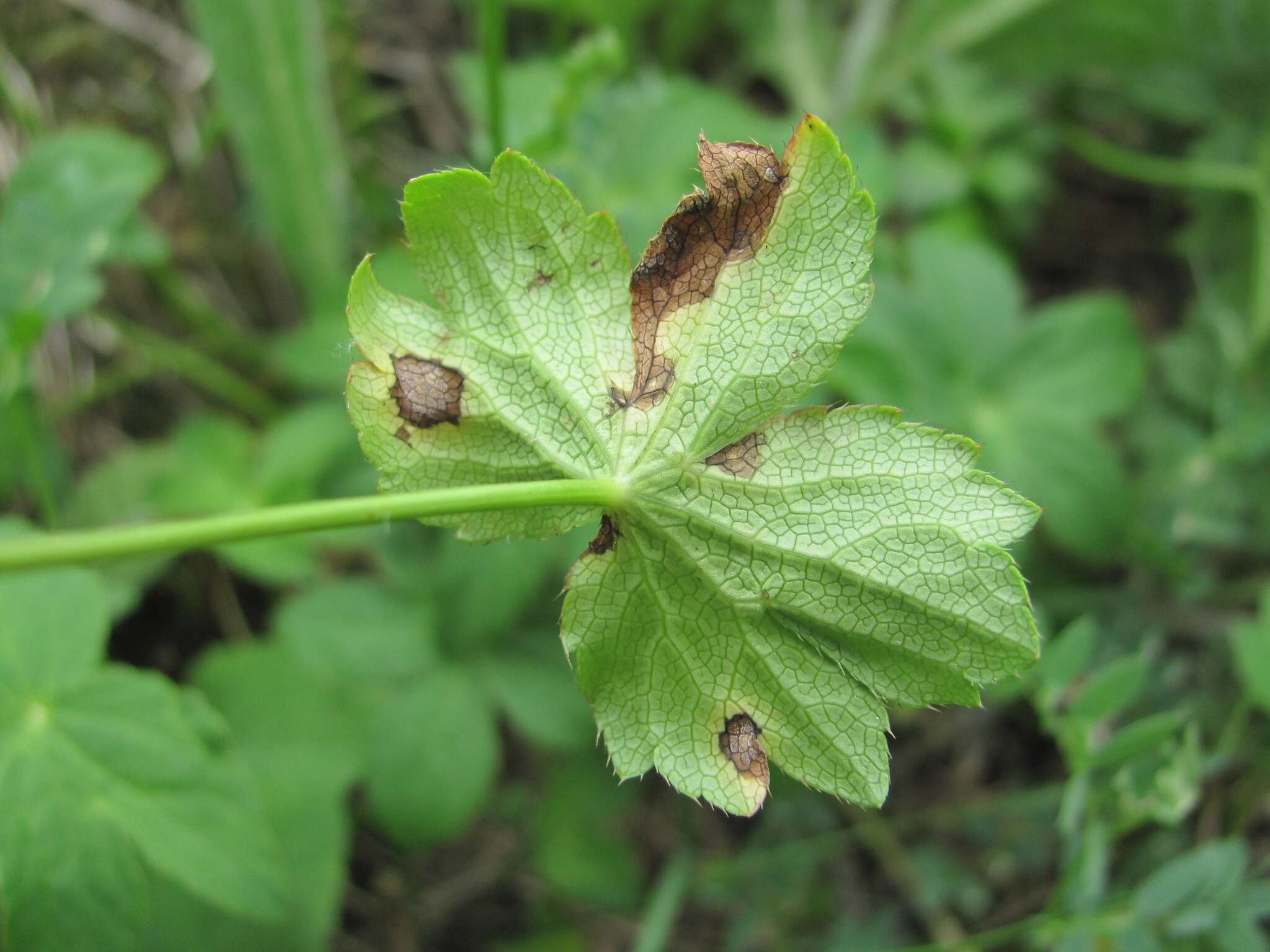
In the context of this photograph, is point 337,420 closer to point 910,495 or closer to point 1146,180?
point 910,495

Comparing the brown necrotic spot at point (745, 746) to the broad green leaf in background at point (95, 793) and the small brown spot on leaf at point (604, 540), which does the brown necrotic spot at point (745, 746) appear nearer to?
the small brown spot on leaf at point (604, 540)

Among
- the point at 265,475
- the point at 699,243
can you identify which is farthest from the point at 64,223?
the point at 699,243

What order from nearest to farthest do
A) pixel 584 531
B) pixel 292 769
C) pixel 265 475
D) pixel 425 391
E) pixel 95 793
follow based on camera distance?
pixel 425 391 < pixel 95 793 < pixel 584 531 < pixel 292 769 < pixel 265 475

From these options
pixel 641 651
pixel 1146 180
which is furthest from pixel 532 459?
pixel 1146 180

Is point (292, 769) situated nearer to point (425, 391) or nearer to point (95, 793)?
point (95, 793)

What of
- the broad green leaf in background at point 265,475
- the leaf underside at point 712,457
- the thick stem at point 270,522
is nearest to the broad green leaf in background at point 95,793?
the broad green leaf in background at point 265,475

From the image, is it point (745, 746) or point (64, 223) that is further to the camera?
point (64, 223)
